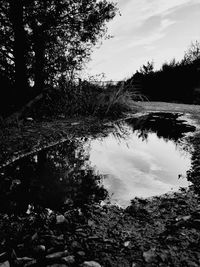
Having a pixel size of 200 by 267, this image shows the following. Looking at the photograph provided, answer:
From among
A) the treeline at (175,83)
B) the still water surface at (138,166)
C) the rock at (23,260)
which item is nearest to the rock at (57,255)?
the rock at (23,260)

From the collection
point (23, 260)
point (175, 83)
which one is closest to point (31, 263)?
point (23, 260)

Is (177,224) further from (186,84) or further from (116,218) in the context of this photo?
(186,84)

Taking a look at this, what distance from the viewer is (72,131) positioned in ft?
19.0

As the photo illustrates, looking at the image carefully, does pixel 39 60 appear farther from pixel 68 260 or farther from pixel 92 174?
pixel 68 260

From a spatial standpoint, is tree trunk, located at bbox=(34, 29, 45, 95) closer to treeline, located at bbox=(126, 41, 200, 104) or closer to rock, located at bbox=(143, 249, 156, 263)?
rock, located at bbox=(143, 249, 156, 263)

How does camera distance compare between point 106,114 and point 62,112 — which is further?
point 106,114

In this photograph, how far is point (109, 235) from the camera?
191cm

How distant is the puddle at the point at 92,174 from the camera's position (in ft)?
8.46

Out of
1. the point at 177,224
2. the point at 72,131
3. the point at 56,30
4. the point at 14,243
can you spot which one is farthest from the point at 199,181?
the point at 56,30

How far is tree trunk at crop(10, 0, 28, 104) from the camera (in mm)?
7983

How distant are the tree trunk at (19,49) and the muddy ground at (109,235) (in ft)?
22.3

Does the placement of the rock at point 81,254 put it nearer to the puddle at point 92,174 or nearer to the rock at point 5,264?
the rock at point 5,264

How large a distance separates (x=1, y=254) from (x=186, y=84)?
19.0 meters

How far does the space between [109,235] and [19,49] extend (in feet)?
25.7
